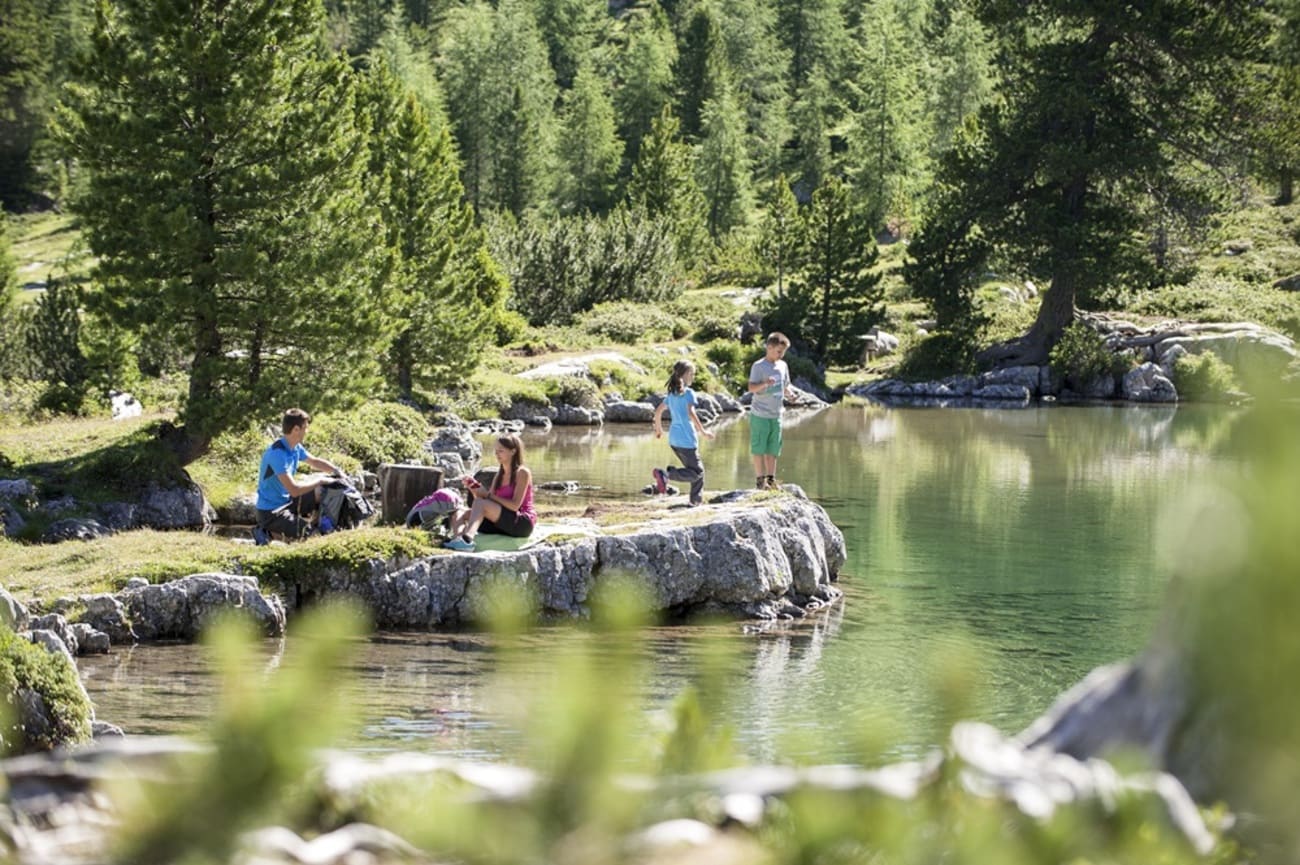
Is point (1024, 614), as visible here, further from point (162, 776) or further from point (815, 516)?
point (162, 776)

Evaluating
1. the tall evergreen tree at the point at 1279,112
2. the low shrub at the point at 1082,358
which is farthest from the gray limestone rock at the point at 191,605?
the low shrub at the point at 1082,358

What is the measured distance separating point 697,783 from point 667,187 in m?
79.0

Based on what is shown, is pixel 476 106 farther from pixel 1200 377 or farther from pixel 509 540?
pixel 509 540

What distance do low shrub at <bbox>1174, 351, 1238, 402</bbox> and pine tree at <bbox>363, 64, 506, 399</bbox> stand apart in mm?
26958

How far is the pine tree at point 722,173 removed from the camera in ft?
311

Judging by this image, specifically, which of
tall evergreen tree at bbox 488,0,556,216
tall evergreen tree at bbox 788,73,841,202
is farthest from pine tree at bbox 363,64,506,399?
tall evergreen tree at bbox 788,73,841,202

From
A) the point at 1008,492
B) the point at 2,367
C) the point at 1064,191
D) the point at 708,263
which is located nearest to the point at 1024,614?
the point at 1008,492

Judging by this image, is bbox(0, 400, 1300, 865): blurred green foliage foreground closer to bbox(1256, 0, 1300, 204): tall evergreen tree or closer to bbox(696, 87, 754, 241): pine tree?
bbox(1256, 0, 1300, 204): tall evergreen tree

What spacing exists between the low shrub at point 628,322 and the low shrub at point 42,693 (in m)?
48.5

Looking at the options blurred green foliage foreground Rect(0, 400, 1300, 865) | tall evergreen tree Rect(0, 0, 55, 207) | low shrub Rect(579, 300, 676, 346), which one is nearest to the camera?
blurred green foliage foreground Rect(0, 400, 1300, 865)

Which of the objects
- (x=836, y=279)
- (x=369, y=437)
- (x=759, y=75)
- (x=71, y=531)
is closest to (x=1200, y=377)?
(x=836, y=279)

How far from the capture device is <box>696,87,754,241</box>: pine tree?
311 ft

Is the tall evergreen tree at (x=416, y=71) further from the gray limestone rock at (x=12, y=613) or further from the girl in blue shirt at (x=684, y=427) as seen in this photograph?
the gray limestone rock at (x=12, y=613)

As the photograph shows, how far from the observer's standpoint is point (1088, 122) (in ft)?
178
